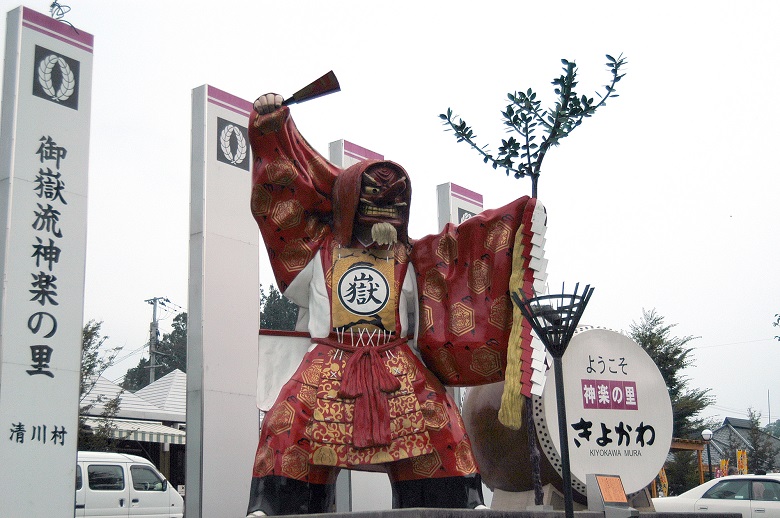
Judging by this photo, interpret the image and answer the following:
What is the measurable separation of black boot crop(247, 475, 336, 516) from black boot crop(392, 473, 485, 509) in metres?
0.66

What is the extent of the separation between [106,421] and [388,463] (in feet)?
29.5

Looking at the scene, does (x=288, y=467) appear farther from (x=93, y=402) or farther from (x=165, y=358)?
(x=165, y=358)

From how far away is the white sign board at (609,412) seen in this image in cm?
673

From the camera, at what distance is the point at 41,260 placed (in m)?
6.28

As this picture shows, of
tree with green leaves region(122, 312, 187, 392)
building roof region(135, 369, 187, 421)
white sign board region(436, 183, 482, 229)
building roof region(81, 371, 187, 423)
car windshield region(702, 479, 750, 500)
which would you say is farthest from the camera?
tree with green leaves region(122, 312, 187, 392)

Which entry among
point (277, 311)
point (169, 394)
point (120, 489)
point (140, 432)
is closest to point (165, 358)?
point (277, 311)

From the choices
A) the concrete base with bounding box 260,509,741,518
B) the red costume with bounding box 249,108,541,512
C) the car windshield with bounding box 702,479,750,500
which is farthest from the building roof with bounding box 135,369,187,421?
the concrete base with bounding box 260,509,741,518

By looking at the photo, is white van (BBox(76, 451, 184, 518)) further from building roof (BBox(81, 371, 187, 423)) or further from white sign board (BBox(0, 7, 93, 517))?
building roof (BBox(81, 371, 187, 423))

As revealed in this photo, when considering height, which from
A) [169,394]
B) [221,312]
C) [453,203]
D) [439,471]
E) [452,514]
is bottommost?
[452,514]

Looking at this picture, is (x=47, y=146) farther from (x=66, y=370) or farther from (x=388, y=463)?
(x=388, y=463)

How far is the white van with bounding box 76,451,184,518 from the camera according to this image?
963 cm

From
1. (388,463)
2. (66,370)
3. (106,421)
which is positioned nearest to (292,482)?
(388,463)

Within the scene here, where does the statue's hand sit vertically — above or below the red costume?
above

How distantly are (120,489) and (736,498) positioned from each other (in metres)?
6.52
